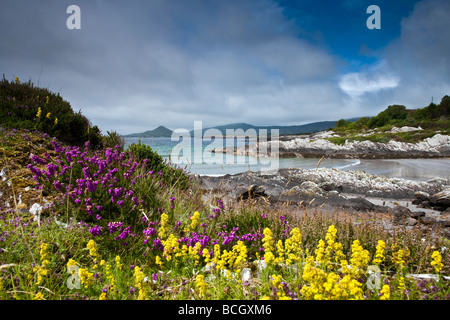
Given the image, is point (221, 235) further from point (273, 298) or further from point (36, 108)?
point (36, 108)

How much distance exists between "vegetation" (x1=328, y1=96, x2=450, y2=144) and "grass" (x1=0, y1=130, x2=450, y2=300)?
40940 mm

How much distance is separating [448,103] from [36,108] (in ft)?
267

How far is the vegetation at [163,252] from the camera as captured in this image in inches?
91.0

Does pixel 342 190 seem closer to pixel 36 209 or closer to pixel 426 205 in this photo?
pixel 426 205

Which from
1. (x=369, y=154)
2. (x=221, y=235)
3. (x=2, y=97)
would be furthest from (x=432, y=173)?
(x=2, y=97)

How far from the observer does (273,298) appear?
6.79 ft

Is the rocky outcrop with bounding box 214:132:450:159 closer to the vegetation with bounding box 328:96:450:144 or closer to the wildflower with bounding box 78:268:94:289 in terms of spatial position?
the vegetation with bounding box 328:96:450:144

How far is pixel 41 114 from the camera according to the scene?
776cm

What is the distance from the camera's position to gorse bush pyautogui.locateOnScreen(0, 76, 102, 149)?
7324 millimetres

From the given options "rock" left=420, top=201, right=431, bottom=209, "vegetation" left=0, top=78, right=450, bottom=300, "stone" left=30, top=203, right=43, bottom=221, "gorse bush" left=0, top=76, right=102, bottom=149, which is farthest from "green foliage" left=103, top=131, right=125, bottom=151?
"rock" left=420, top=201, right=431, bottom=209

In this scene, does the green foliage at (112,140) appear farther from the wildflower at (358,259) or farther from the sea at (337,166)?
the wildflower at (358,259)

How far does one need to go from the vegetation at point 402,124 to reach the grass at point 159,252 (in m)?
40.9

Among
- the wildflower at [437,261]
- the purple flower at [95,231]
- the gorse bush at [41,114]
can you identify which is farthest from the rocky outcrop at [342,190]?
the wildflower at [437,261]

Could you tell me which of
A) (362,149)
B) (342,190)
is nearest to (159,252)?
(342,190)
